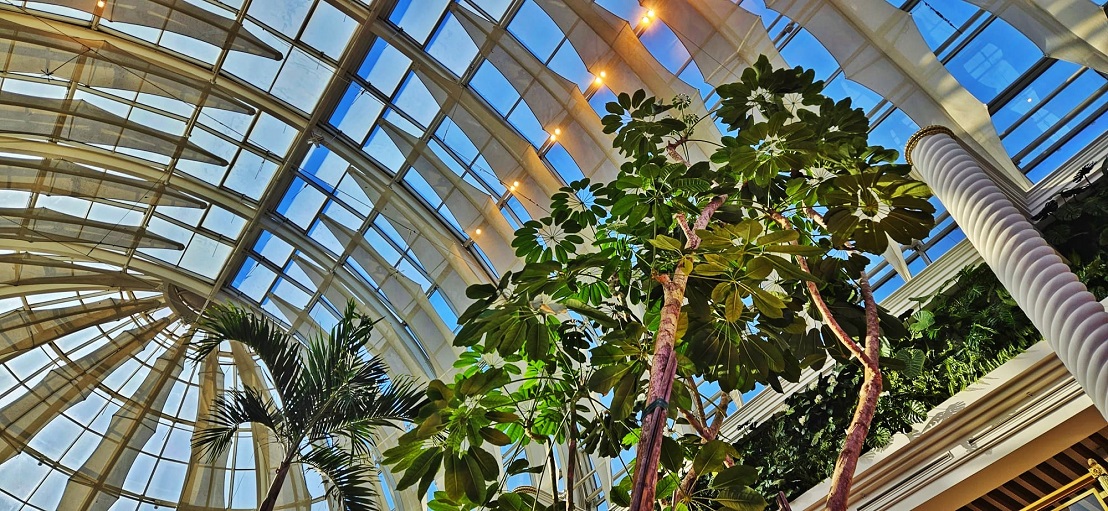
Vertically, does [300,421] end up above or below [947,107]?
below

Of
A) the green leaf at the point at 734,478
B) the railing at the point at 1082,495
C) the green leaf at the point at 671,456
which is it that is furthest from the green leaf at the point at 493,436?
the railing at the point at 1082,495

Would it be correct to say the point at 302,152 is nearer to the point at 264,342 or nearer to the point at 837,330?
the point at 264,342

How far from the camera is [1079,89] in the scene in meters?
7.60

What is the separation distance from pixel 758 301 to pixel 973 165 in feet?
15.5

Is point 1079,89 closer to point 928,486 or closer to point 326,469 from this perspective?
point 928,486

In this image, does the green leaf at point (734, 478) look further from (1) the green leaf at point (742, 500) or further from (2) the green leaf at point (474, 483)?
(2) the green leaf at point (474, 483)

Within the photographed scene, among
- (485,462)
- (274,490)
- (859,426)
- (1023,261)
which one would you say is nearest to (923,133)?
(1023,261)

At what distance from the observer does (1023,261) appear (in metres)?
4.82

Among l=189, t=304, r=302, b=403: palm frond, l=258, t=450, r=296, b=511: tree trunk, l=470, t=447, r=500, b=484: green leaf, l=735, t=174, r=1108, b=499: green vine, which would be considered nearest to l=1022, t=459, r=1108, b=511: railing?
l=735, t=174, r=1108, b=499: green vine

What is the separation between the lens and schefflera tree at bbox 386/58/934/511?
1.95 meters

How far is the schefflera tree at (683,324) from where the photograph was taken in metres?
1.95

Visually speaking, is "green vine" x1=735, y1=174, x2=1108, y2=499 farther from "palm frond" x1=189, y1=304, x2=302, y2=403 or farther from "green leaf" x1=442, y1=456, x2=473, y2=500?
"palm frond" x1=189, y1=304, x2=302, y2=403

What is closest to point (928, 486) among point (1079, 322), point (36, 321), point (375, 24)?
point (1079, 322)

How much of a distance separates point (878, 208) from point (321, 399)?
5127 mm
